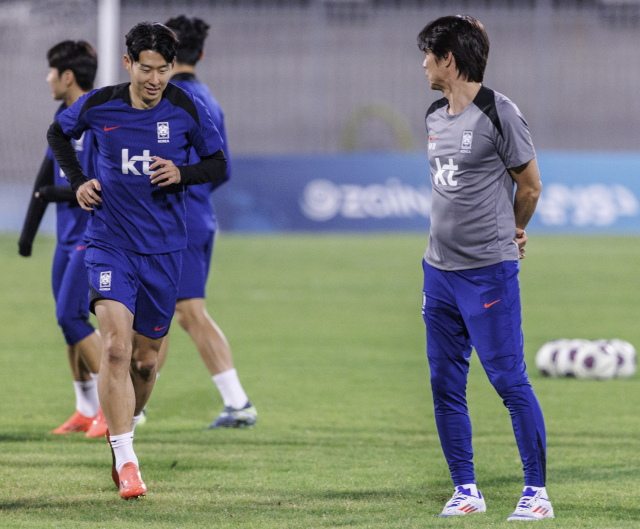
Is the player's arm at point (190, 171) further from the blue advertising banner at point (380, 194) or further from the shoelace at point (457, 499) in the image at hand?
the blue advertising banner at point (380, 194)

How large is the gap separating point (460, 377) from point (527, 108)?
23214 mm

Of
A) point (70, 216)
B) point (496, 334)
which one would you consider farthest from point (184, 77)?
point (496, 334)

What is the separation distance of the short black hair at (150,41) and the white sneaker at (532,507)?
93.7 inches

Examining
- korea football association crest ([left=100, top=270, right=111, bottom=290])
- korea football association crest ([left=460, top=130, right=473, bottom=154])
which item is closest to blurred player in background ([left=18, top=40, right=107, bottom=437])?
korea football association crest ([left=100, top=270, right=111, bottom=290])

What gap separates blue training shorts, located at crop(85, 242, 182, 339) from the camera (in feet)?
14.2

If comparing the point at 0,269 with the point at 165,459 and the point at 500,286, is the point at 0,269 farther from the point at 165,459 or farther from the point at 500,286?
the point at 500,286

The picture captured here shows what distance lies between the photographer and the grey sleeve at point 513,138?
3896mm

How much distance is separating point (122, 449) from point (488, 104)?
212 cm

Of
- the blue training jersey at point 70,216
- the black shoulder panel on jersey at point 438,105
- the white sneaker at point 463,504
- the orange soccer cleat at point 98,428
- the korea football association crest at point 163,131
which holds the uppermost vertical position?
the black shoulder panel on jersey at point 438,105

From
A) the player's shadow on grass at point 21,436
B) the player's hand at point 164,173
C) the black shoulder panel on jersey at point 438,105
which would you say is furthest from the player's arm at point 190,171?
the player's shadow on grass at point 21,436

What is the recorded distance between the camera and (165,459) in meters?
5.20

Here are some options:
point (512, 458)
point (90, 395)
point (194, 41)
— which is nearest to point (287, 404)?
point (90, 395)

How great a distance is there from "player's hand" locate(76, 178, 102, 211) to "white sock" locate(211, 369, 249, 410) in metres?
1.96

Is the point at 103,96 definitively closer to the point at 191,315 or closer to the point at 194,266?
the point at 194,266
